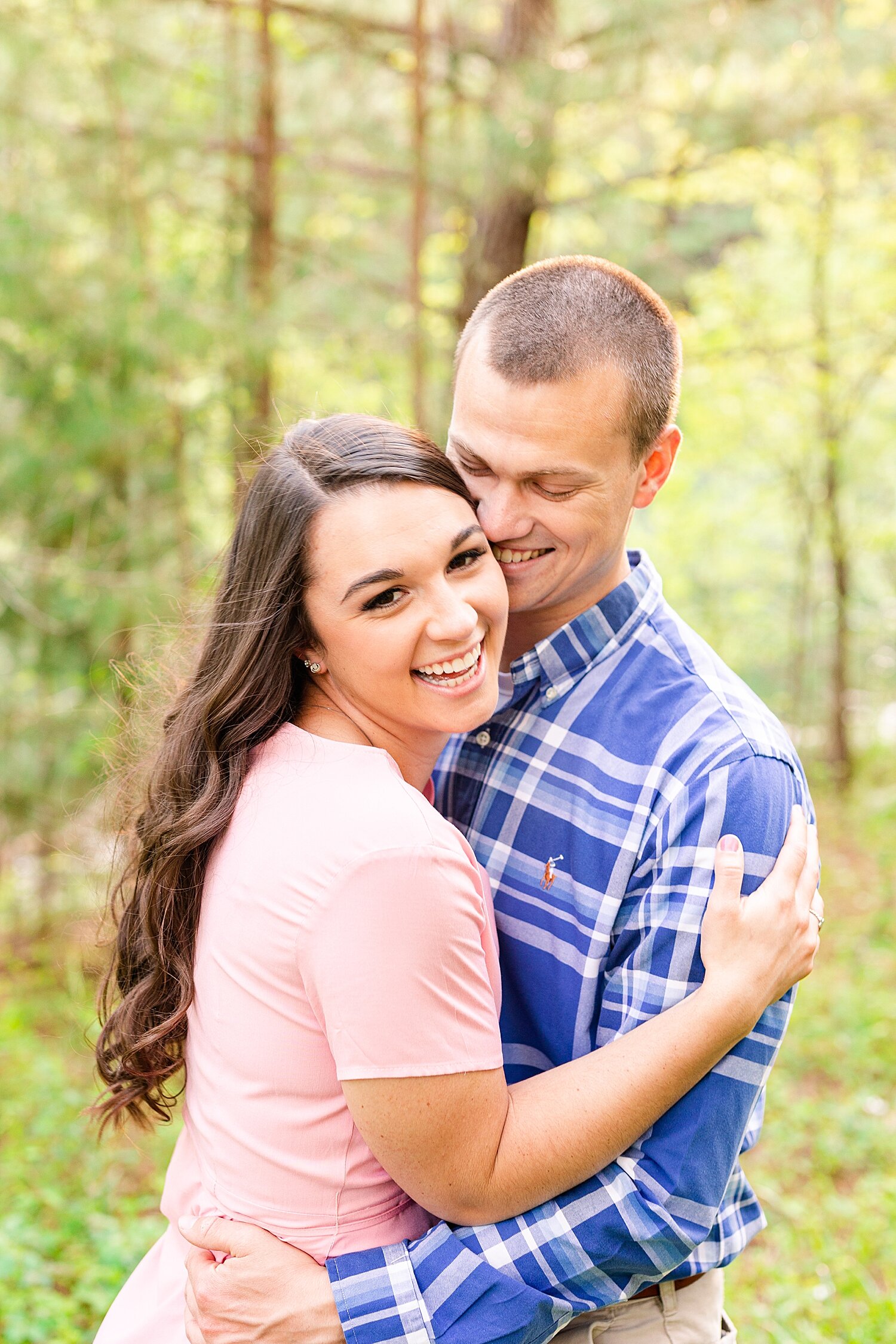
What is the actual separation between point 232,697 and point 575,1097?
805mm

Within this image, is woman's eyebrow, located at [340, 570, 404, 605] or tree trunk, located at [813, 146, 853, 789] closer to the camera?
woman's eyebrow, located at [340, 570, 404, 605]

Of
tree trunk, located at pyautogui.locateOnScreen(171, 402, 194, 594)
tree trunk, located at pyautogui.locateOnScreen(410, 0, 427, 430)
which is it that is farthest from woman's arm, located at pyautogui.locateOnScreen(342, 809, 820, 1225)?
tree trunk, located at pyautogui.locateOnScreen(171, 402, 194, 594)

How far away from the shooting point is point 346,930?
1.35 metres

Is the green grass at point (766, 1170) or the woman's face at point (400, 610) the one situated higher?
the woman's face at point (400, 610)

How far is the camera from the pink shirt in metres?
1.34

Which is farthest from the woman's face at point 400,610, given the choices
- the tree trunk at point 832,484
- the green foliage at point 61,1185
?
the tree trunk at point 832,484

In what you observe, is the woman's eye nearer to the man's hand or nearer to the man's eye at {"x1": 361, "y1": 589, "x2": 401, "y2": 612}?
the man's eye at {"x1": 361, "y1": 589, "x2": 401, "y2": 612}

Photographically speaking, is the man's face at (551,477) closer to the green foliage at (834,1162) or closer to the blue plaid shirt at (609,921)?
the blue plaid shirt at (609,921)

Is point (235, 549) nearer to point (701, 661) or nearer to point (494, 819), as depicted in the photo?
point (494, 819)

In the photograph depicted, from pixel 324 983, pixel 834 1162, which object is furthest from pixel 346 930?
pixel 834 1162

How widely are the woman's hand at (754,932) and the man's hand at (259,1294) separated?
69 cm

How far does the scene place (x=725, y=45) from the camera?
228 inches

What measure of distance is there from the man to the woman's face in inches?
7.3

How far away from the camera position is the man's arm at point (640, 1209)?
4.71ft
